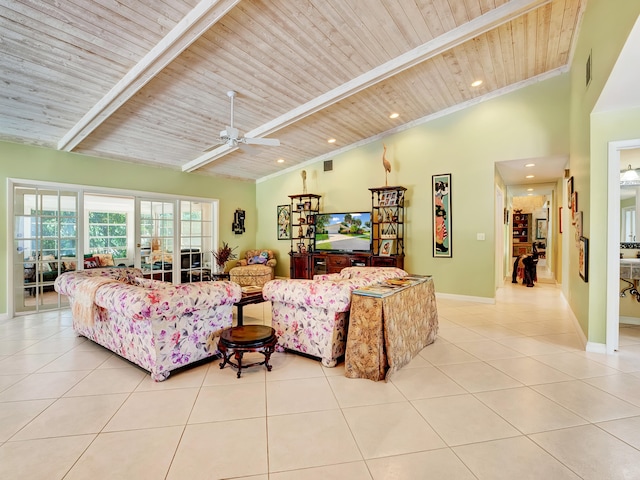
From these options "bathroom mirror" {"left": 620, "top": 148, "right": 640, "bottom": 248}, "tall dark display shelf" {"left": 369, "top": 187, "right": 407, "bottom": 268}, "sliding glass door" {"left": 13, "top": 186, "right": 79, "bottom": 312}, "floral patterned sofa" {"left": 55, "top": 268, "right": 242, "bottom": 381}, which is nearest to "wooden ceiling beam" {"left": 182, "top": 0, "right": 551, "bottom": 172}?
"tall dark display shelf" {"left": 369, "top": 187, "right": 407, "bottom": 268}

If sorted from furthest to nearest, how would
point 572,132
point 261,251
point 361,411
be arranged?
point 261,251 → point 572,132 → point 361,411

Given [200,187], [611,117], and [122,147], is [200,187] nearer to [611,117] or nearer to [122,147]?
[122,147]

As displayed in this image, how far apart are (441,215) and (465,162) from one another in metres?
1.00

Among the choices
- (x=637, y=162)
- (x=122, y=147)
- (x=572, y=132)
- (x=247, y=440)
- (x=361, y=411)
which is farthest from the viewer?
(x=122, y=147)

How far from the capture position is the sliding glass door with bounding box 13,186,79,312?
15.4 ft

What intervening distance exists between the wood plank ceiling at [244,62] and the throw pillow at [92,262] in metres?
1.98

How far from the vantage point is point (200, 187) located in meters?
6.97

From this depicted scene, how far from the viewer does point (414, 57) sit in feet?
12.1

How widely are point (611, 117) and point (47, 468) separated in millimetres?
5064

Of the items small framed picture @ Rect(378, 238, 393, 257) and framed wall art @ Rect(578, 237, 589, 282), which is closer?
framed wall art @ Rect(578, 237, 589, 282)

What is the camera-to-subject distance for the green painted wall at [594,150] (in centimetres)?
256

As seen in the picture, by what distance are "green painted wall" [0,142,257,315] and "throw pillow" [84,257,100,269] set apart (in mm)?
1309

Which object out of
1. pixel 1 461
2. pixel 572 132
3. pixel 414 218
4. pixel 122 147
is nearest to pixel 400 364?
Result: pixel 1 461

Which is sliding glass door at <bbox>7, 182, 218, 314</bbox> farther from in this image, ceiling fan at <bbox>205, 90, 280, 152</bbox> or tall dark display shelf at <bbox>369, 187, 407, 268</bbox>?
tall dark display shelf at <bbox>369, 187, 407, 268</bbox>
